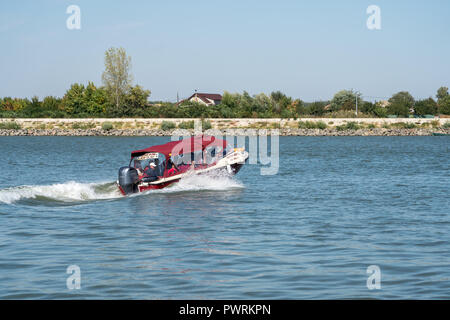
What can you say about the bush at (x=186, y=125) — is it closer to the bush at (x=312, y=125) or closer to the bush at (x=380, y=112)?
the bush at (x=312, y=125)

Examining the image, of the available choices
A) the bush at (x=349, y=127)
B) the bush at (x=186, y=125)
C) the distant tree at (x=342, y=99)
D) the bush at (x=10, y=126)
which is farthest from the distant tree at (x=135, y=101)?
the distant tree at (x=342, y=99)

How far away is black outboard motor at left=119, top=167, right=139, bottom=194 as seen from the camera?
26875 millimetres

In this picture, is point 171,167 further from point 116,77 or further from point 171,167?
point 116,77

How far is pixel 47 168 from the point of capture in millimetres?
45406

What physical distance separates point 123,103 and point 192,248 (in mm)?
109459

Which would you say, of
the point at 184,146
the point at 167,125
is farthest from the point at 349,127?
the point at 184,146

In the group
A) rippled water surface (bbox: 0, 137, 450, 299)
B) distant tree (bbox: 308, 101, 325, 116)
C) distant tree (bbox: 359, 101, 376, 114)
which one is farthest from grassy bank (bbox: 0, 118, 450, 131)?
rippled water surface (bbox: 0, 137, 450, 299)

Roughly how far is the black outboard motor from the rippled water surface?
60 cm

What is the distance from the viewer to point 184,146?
1147 inches

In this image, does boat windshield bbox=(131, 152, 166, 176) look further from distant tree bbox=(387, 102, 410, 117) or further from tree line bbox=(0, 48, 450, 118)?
distant tree bbox=(387, 102, 410, 117)

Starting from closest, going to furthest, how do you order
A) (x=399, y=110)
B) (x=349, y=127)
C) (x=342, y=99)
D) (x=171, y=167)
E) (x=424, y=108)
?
(x=171, y=167)
(x=349, y=127)
(x=399, y=110)
(x=424, y=108)
(x=342, y=99)

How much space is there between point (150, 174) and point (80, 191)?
3.41m
